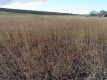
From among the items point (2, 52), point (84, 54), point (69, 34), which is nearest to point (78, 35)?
point (69, 34)

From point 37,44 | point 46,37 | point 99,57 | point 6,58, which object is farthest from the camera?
point 46,37

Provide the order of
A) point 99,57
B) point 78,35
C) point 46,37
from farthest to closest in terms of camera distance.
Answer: point 78,35 < point 46,37 < point 99,57

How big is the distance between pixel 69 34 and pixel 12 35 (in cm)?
130

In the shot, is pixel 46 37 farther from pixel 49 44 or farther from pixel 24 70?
pixel 24 70

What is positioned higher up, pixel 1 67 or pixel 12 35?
pixel 12 35

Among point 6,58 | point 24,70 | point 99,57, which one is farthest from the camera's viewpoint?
point 99,57

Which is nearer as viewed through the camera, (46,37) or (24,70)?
(24,70)

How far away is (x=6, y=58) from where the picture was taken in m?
4.48

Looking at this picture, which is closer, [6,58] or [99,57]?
[6,58]

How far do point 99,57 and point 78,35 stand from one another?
137 centimetres

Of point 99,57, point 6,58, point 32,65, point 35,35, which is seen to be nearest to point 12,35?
point 35,35

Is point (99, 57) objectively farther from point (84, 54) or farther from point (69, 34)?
point (69, 34)

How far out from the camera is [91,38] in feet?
19.1

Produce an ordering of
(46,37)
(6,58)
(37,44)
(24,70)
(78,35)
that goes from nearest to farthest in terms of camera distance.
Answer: (24,70) < (6,58) < (37,44) < (46,37) < (78,35)
